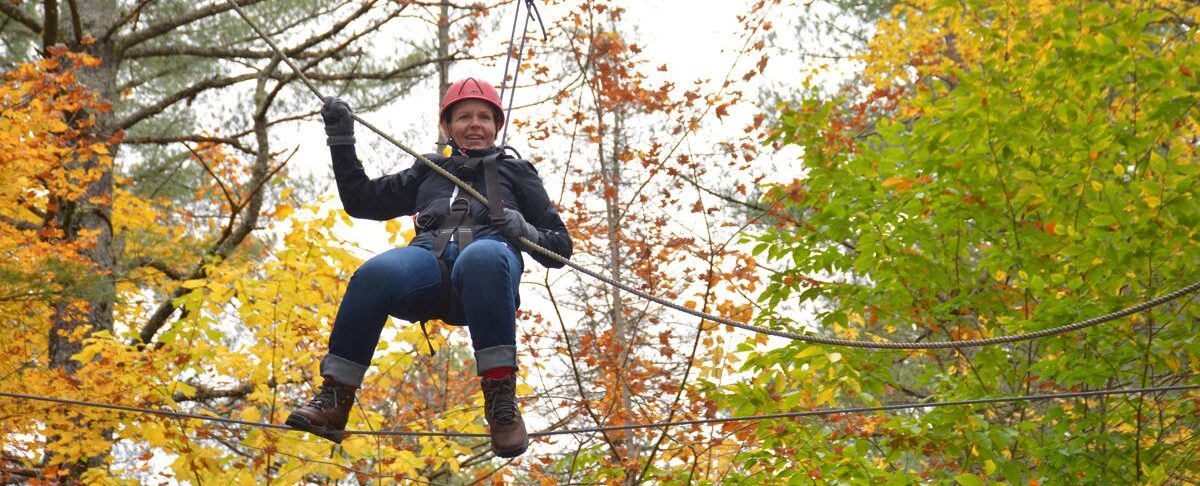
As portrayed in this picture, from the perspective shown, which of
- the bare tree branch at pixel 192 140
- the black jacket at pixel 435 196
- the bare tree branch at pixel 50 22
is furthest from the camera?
the bare tree branch at pixel 192 140

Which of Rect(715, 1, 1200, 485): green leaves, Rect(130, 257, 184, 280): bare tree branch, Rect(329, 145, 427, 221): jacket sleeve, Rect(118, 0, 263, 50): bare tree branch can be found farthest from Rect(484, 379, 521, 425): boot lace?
Rect(118, 0, 263, 50): bare tree branch

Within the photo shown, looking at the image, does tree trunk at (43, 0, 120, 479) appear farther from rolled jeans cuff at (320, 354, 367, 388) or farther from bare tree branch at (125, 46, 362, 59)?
rolled jeans cuff at (320, 354, 367, 388)

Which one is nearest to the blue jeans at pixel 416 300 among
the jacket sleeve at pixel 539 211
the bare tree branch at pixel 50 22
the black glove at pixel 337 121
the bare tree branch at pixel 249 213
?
the jacket sleeve at pixel 539 211

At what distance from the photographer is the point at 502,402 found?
12.4ft

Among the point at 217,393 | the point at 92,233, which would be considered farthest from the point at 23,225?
the point at 217,393

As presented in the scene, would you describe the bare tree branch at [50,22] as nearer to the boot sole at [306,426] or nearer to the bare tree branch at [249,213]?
the bare tree branch at [249,213]

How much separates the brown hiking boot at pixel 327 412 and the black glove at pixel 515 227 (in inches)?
28.7

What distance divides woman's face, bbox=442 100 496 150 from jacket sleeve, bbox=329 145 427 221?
0.64 feet

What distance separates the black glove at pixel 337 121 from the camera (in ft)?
12.8

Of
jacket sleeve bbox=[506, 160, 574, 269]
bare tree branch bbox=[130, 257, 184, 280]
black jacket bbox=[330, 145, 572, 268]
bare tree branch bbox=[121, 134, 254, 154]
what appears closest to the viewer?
black jacket bbox=[330, 145, 572, 268]

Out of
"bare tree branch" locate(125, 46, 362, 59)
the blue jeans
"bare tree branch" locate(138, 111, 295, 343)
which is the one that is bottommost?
the blue jeans

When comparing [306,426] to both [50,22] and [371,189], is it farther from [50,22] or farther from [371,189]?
[50,22]

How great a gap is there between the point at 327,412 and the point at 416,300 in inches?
18.0

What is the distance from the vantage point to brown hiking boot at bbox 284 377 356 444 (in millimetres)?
3643
